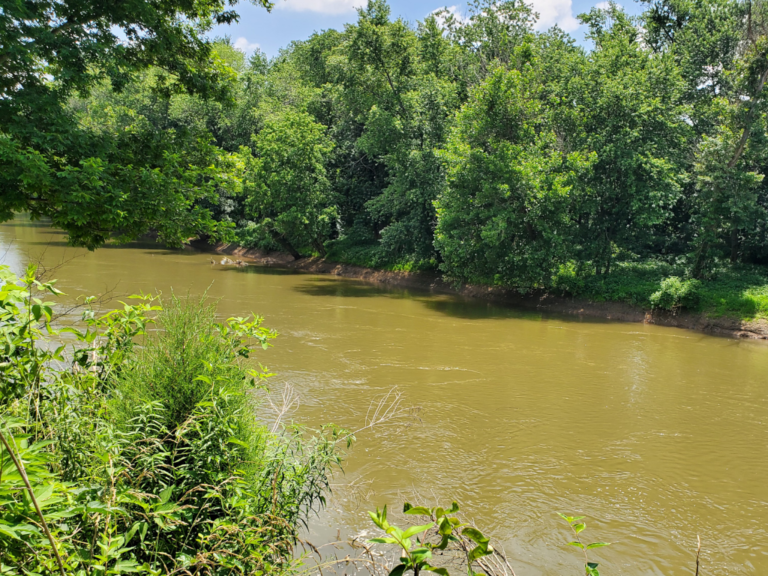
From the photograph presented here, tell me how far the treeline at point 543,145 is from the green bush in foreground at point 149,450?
16.2 metres

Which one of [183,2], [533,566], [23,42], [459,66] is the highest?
[459,66]

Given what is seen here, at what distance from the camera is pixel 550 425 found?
9930mm

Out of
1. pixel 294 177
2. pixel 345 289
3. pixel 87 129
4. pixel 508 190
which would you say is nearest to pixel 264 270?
pixel 294 177

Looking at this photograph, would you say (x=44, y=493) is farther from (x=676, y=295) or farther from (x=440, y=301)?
(x=440, y=301)

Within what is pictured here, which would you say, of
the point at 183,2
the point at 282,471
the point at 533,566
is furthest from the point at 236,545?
the point at 183,2

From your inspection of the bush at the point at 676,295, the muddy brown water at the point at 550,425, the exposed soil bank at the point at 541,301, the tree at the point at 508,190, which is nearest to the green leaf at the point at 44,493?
the muddy brown water at the point at 550,425

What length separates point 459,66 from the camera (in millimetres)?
28031

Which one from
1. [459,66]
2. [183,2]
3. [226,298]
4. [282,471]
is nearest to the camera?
[282,471]

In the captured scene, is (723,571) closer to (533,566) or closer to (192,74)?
(533,566)

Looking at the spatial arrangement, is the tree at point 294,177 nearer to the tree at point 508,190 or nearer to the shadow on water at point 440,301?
the shadow on water at point 440,301

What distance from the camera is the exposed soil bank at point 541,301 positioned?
18.6 m

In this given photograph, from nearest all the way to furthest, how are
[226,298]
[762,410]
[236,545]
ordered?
[236,545] < [762,410] < [226,298]

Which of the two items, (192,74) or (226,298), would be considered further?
(226,298)

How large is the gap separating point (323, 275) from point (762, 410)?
23.1 metres
